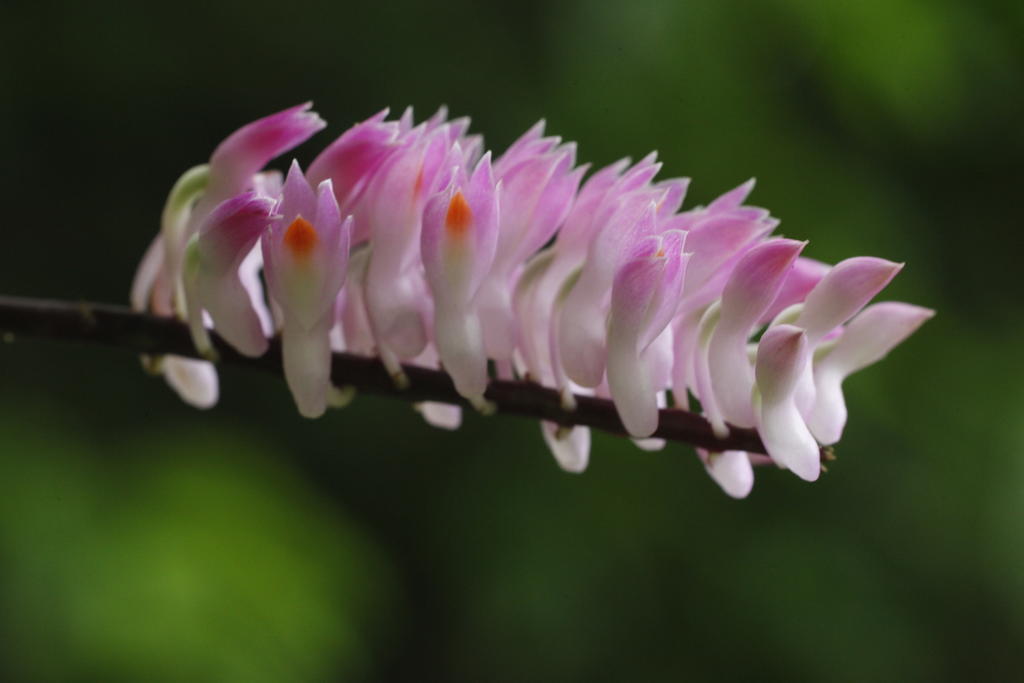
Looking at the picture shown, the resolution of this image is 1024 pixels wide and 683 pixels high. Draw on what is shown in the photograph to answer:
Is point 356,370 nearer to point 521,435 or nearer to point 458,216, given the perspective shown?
point 458,216

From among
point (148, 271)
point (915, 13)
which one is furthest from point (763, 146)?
point (148, 271)

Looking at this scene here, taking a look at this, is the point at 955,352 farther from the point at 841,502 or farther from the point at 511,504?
the point at 511,504

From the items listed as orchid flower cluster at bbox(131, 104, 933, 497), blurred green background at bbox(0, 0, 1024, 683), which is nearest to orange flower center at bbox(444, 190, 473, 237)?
orchid flower cluster at bbox(131, 104, 933, 497)

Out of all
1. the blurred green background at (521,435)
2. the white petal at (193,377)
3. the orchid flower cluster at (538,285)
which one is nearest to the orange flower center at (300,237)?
the orchid flower cluster at (538,285)

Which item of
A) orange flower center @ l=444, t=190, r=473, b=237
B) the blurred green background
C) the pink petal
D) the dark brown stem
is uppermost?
orange flower center @ l=444, t=190, r=473, b=237

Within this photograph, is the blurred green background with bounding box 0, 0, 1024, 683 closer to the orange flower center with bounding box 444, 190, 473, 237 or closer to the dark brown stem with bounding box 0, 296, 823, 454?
the dark brown stem with bounding box 0, 296, 823, 454

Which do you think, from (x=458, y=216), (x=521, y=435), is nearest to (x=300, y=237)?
(x=458, y=216)
